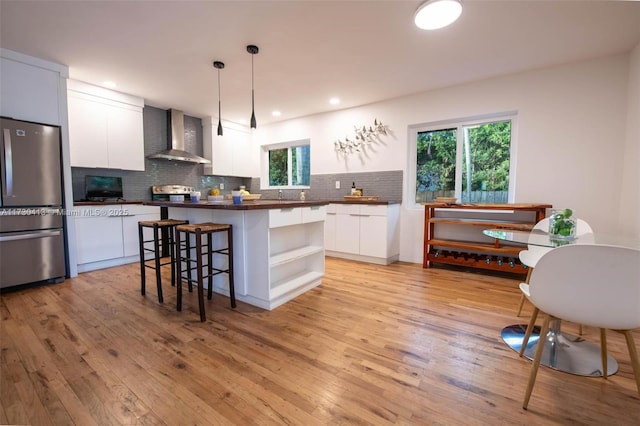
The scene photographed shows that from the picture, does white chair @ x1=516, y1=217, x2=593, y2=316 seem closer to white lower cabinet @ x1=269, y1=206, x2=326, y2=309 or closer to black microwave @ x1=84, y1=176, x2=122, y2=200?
white lower cabinet @ x1=269, y1=206, x2=326, y2=309

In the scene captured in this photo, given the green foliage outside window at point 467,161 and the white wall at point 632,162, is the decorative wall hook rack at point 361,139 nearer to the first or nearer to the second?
the green foliage outside window at point 467,161

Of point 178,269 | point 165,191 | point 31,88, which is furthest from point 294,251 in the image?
point 31,88

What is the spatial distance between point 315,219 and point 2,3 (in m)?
2.88

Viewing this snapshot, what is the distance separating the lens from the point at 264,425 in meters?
1.17

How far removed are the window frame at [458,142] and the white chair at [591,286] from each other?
8.31 feet

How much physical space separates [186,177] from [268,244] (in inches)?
138

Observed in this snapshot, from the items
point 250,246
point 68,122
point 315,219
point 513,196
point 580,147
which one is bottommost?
point 250,246

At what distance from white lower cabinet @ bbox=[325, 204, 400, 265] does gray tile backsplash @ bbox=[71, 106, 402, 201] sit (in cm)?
50

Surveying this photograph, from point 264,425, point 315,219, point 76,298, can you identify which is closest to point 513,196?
point 315,219

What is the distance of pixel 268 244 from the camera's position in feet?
7.38

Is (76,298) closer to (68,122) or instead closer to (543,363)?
(68,122)

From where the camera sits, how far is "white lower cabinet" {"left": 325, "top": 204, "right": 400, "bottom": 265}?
3.78 m

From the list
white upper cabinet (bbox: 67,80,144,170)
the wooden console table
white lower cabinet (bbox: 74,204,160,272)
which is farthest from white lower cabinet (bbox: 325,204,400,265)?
white upper cabinet (bbox: 67,80,144,170)

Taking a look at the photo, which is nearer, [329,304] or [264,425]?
[264,425]
